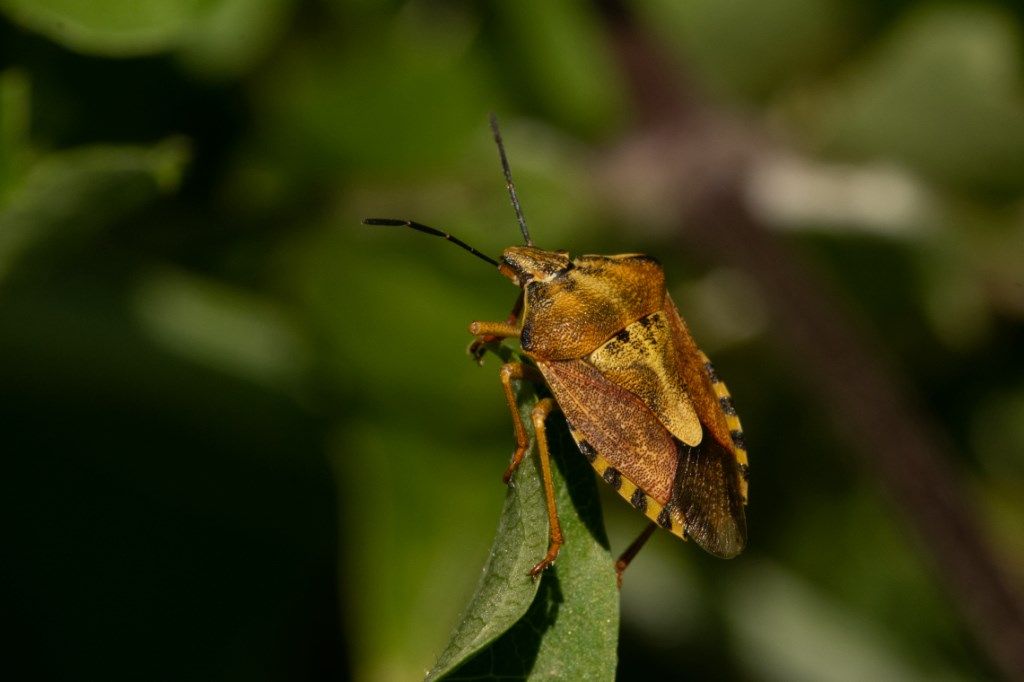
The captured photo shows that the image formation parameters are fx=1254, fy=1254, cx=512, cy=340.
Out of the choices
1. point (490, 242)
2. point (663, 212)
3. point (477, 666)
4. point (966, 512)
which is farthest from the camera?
point (663, 212)

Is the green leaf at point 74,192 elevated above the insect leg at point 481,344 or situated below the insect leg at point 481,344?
above

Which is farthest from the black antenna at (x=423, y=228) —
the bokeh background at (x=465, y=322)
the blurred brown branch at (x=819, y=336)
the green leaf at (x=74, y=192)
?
the blurred brown branch at (x=819, y=336)

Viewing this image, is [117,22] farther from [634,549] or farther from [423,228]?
[634,549]

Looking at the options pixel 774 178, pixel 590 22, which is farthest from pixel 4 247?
pixel 774 178

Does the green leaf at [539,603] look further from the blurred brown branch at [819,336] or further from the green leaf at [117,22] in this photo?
the blurred brown branch at [819,336]

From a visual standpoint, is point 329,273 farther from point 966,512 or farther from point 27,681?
point 966,512
